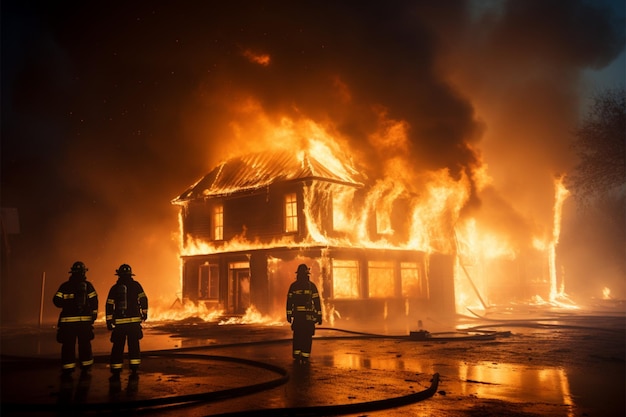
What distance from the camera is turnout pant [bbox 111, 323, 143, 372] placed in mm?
8953

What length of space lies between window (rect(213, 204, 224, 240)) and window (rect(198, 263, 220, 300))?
1551 millimetres

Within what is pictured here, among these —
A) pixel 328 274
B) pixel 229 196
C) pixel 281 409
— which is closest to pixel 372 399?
pixel 281 409

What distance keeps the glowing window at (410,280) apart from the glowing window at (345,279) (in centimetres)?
307

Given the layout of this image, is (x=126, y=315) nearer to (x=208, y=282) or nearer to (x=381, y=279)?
(x=381, y=279)

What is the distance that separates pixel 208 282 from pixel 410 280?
33.8 feet

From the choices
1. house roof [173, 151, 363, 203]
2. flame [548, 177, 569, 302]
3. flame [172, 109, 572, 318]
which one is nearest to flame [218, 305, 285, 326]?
flame [172, 109, 572, 318]

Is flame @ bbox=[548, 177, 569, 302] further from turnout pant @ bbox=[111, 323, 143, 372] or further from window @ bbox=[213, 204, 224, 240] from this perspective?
turnout pant @ bbox=[111, 323, 143, 372]

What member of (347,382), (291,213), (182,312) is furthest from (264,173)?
(347,382)

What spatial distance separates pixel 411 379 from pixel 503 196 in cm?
3651

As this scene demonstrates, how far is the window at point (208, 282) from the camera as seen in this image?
91.7 feet

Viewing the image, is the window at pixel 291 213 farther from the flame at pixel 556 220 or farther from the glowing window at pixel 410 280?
the flame at pixel 556 220

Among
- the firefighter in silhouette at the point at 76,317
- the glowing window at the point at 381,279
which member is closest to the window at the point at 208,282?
the glowing window at the point at 381,279

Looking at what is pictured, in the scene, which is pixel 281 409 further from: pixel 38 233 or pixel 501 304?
pixel 501 304

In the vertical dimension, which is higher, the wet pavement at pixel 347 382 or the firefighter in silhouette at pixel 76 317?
the firefighter in silhouette at pixel 76 317
